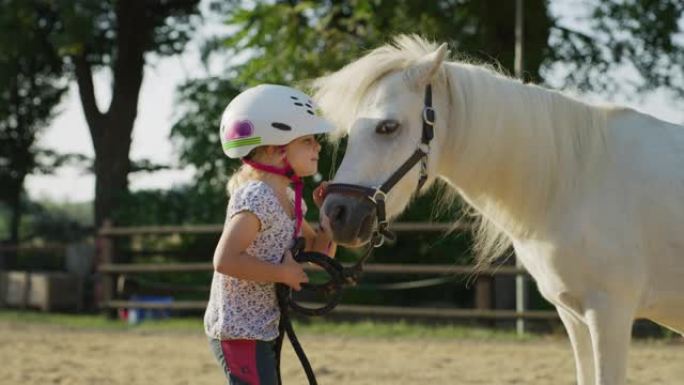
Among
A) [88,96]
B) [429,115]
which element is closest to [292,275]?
[429,115]

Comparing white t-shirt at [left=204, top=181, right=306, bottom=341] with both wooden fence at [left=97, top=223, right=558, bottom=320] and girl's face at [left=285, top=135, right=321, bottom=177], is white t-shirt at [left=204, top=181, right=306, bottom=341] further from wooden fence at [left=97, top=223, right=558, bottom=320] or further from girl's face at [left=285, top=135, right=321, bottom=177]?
wooden fence at [left=97, top=223, right=558, bottom=320]

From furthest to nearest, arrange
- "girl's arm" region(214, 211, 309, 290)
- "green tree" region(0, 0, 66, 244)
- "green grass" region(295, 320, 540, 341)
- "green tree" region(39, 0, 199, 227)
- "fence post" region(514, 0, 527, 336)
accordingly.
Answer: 1. "green tree" region(0, 0, 66, 244)
2. "green tree" region(39, 0, 199, 227)
3. "fence post" region(514, 0, 527, 336)
4. "green grass" region(295, 320, 540, 341)
5. "girl's arm" region(214, 211, 309, 290)

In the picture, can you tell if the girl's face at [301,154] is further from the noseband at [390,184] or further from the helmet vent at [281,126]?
the noseband at [390,184]

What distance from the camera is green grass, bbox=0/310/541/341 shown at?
9.12m

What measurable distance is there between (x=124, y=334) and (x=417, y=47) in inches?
275

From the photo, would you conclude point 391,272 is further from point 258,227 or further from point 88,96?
point 88,96

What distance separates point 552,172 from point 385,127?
68cm

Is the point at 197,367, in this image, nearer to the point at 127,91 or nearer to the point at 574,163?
the point at 574,163

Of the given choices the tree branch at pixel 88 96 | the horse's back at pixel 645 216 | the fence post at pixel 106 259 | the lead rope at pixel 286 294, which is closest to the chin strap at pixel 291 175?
the lead rope at pixel 286 294

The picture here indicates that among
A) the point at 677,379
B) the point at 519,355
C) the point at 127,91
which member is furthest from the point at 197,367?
the point at 127,91

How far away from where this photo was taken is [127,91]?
16828 mm

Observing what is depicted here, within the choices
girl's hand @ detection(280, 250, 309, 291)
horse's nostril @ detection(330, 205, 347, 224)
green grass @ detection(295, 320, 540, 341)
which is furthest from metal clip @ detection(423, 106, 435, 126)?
green grass @ detection(295, 320, 540, 341)

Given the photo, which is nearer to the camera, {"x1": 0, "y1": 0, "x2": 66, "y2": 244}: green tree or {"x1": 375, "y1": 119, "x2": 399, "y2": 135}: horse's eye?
{"x1": 375, "y1": 119, "x2": 399, "y2": 135}: horse's eye

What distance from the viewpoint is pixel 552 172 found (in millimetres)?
3443
